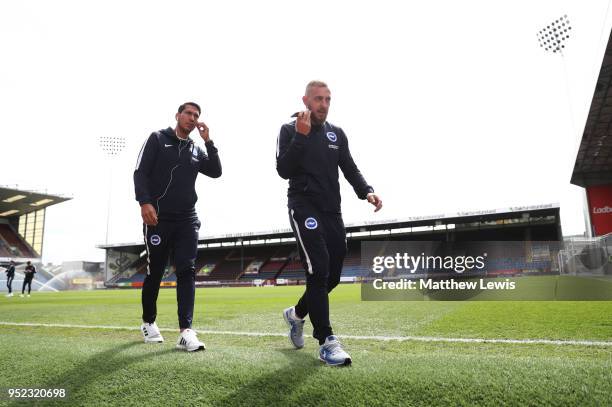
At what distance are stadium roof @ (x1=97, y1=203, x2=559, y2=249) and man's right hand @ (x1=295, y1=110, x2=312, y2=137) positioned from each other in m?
38.1

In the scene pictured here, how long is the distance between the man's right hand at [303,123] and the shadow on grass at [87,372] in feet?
5.64

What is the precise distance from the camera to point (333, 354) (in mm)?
2391

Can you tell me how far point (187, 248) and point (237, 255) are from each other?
48233mm

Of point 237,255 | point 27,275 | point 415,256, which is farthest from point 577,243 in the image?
point 237,255

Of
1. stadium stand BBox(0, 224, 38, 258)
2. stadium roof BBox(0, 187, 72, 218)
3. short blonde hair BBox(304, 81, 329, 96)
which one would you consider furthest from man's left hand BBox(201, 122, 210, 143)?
stadium stand BBox(0, 224, 38, 258)

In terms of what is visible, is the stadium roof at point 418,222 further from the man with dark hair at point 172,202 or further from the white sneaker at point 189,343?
the white sneaker at point 189,343

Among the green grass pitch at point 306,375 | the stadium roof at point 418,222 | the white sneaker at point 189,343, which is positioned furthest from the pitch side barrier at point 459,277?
the stadium roof at point 418,222

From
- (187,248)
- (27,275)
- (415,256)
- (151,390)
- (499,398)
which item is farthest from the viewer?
(27,275)

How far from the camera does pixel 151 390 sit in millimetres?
2211

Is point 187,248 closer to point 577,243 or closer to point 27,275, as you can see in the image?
point 577,243

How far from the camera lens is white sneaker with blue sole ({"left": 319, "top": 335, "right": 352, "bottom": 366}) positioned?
2.31m

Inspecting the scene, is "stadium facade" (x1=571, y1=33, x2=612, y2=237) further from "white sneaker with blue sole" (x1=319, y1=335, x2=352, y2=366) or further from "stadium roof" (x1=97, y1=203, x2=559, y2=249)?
"white sneaker with blue sole" (x1=319, y1=335, x2=352, y2=366)

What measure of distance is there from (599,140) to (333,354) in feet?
92.5

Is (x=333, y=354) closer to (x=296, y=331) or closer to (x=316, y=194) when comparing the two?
(x=296, y=331)
